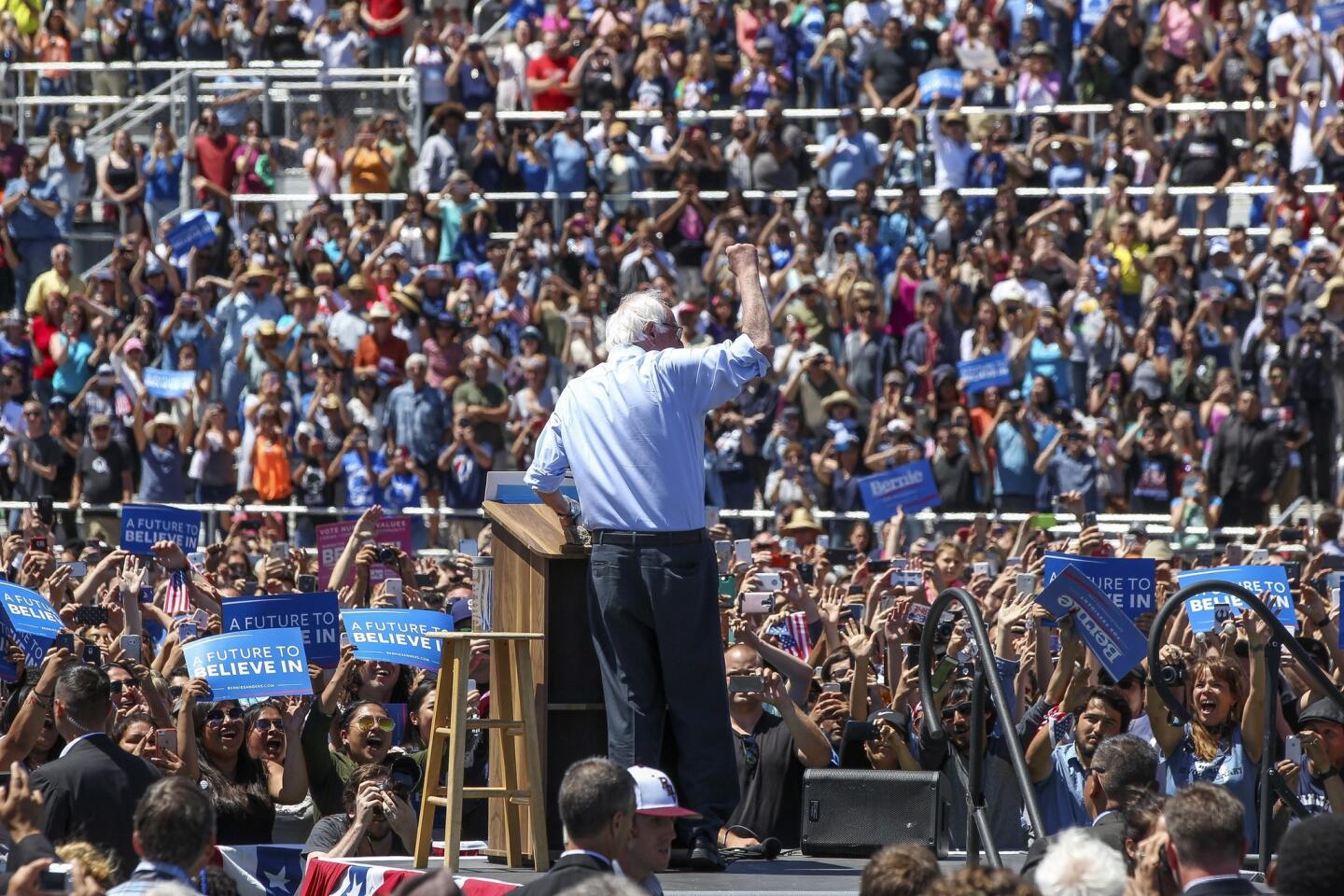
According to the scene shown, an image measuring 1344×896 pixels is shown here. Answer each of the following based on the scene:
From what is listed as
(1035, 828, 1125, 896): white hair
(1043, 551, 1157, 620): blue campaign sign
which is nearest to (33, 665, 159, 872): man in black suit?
(1035, 828, 1125, 896): white hair

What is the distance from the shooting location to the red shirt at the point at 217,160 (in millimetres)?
25547

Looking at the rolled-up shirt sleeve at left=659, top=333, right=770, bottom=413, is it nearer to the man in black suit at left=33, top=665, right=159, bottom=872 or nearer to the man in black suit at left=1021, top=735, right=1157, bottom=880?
the man in black suit at left=1021, top=735, right=1157, bottom=880

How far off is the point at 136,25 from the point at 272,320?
20.8 feet

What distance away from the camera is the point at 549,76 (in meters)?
25.5

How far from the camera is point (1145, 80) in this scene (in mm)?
24562

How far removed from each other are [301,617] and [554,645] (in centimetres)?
342

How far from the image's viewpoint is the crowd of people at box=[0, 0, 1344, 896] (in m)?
17.3

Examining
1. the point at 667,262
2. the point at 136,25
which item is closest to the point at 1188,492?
the point at 667,262

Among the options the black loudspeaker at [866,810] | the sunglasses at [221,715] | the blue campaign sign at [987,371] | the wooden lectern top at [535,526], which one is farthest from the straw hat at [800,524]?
the wooden lectern top at [535,526]

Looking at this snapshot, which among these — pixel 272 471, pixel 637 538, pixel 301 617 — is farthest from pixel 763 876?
pixel 272 471

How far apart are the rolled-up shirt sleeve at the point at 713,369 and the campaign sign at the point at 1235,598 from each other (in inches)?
165

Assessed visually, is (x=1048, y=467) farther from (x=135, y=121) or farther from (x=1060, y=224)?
(x=135, y=121)

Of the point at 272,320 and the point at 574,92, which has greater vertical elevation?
the point at 574,92

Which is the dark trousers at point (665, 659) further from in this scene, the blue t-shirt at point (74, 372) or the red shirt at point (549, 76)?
the red shirt at point (549, 76)
